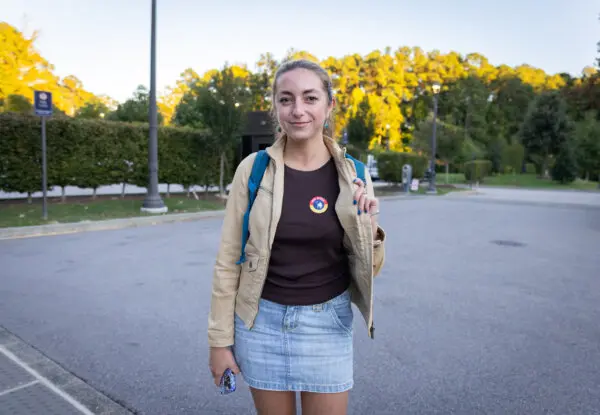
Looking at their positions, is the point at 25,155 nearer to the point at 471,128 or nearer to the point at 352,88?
the point at 352,88

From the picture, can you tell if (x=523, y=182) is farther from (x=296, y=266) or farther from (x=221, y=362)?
(x=221, y=362)

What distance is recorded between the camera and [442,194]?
26.3 metres

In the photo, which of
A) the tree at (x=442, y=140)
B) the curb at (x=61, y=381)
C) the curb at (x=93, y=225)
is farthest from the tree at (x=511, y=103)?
the curb at (x=61, y=381)

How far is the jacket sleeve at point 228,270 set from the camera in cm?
190

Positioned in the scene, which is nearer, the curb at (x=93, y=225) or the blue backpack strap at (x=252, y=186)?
the blue backpack strap at (x=252, y=186)

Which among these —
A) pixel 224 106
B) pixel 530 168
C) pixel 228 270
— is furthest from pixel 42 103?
pixel 530 168

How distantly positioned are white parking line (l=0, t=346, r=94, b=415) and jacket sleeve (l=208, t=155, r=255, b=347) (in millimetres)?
1749

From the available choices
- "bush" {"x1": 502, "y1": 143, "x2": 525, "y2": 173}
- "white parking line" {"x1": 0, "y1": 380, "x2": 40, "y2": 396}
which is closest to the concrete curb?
"white parking line" {"x1": 0, "y1": 380, "x2": 40, "y2": 396}

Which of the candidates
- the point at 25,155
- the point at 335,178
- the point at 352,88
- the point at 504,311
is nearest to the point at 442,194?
the point at 25,155

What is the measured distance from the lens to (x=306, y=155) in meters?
1.93

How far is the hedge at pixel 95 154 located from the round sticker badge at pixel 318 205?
14983mm

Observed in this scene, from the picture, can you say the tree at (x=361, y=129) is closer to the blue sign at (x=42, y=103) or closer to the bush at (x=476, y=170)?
the bush at (x=476, y=170)

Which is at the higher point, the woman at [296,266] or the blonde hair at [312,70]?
the blonde hair at [312,70]

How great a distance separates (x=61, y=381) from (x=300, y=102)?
291 centimetres
